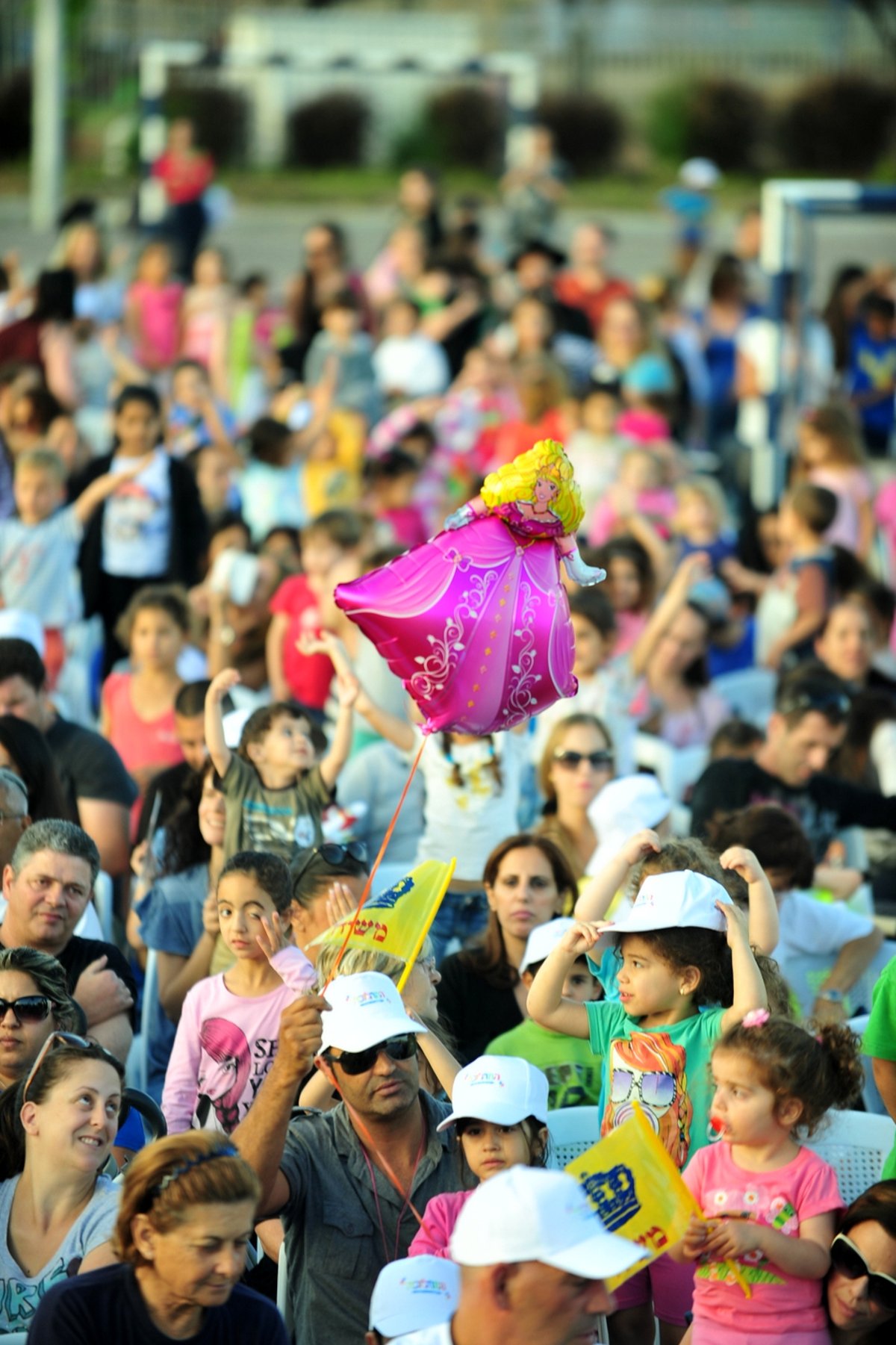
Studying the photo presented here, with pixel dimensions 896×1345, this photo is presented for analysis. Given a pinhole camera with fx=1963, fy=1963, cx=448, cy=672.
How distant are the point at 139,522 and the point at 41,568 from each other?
2.46 feet

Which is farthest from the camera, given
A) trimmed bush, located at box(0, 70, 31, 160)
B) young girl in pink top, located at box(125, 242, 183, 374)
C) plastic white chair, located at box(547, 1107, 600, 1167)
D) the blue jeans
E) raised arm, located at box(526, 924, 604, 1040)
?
trimmed bush, located at box(0, 70, 31, 160)

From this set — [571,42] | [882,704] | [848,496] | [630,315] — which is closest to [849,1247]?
[882,704]

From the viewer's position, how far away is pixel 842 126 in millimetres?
31172

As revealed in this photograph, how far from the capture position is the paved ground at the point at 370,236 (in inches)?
880

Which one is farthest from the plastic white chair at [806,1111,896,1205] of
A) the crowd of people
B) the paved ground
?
the paved ground

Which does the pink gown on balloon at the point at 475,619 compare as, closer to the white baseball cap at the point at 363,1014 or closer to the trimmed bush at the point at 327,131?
the white baseball cap at the point at 363,1014

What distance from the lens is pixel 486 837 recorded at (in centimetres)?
620

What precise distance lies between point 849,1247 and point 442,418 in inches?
317

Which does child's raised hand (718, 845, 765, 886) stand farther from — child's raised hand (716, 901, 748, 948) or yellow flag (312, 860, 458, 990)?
yellow flag (312, 860, 458, 990)

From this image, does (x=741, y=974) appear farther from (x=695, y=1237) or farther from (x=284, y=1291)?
(x=284, y=1291)

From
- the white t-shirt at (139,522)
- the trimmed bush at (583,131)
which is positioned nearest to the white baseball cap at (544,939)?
the white t-shirt at (139,522)

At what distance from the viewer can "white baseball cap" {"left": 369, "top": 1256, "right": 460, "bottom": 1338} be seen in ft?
10.7

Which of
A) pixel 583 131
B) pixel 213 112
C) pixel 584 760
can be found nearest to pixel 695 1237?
pixel 584 760

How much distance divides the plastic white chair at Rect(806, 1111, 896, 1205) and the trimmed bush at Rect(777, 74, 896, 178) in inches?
1116
